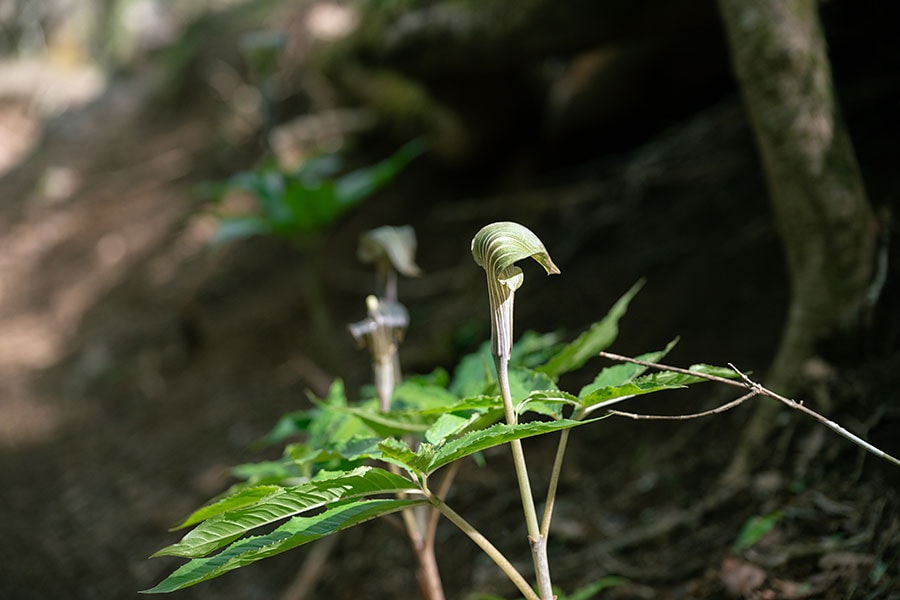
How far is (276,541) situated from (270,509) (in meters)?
0.04

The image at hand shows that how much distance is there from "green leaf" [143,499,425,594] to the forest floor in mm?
632

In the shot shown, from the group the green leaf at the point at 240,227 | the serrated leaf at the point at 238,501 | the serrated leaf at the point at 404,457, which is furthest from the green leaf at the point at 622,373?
the green leaf at the point at 240,227

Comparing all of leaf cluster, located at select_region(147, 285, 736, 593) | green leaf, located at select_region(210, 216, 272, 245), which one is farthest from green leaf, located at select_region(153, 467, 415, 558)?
green leaf, located at select_region(210, 216, 272, 245)

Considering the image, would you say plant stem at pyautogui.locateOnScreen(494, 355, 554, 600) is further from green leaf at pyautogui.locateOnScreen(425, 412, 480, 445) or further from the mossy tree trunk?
the mossy tree trunk

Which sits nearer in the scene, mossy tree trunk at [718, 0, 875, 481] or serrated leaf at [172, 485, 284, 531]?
serrated leaf at [172, 485, 284, 531]

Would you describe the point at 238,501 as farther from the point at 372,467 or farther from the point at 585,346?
the point at 585,346

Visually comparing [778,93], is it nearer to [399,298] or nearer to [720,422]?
[720,422]

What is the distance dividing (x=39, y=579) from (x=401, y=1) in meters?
2.77

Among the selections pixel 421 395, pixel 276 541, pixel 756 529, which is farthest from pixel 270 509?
pixel 756 529

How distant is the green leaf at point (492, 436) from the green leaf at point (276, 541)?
8 centimetres

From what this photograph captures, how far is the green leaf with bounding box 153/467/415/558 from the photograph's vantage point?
2.44 ft

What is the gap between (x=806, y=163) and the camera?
4.92 feet

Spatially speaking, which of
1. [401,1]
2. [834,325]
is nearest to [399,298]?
[401,1]

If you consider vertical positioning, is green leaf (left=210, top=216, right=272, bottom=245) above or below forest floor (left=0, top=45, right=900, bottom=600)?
above
